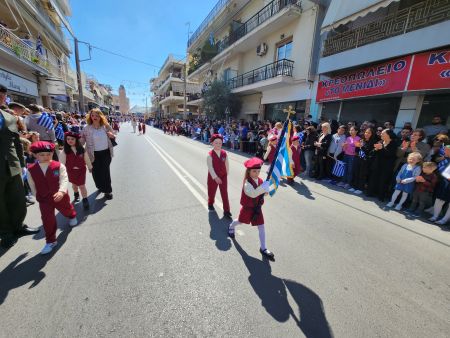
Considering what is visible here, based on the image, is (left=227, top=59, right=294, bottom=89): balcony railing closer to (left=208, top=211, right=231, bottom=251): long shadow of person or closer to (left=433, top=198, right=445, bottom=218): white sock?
(left=433, top=198, right=445, bottom=218): white sock

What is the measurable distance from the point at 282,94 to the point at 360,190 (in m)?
10.2

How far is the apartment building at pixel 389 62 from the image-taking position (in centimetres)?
695

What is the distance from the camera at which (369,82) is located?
8.84 metres

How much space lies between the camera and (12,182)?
9.99 ft

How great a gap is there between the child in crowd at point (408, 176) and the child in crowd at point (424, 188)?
108 mm

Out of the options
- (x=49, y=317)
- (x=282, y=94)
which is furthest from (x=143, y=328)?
(x=282, y=94)

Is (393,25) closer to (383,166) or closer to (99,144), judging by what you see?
(383,166)

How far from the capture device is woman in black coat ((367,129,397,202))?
17.5 ft

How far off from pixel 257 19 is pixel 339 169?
571 inches

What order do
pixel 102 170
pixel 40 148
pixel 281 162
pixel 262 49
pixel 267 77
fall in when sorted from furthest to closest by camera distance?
1. pixel 262 49
2. pixel 267 77
3. pixel 102 170
4. pixel 281 162
5. pixel 40 148

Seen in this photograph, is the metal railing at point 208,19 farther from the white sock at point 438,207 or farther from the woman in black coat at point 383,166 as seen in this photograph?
the white sock at point 438,207

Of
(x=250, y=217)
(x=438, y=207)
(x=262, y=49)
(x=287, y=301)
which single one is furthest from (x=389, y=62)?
(x=287, y=301)

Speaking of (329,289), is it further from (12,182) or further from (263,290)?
(12,182)

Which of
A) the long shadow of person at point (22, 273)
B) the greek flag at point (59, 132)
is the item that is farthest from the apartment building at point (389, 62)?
the greek flag at point (59, 132)
